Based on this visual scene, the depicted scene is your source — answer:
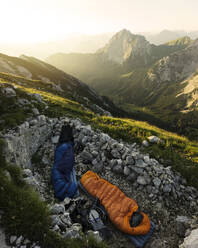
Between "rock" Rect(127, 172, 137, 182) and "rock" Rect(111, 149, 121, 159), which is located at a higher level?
"rock" Rect(111, 149, 121, 159)

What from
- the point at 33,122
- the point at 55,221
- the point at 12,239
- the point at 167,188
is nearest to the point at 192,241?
the point at 167,188

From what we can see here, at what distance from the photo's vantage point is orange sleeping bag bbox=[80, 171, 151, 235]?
6703 mm

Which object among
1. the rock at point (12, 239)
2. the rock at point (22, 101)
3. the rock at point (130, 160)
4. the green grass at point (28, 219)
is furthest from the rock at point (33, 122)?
the rock at point (12, 239)

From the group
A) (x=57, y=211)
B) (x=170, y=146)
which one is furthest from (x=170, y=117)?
(x=57, y=211)

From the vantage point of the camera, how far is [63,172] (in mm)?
8969

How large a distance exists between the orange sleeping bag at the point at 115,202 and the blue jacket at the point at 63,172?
0.91 m

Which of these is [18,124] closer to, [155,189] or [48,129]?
[48,129]

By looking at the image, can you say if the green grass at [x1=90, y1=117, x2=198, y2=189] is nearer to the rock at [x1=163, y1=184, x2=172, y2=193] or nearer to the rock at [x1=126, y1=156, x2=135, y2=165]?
the rock at [x1=163, y1=184, x2=172, y2=193]

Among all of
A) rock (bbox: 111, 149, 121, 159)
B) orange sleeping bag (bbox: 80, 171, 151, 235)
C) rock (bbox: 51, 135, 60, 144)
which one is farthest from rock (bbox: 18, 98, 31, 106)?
rock (bbox: 111, 149, 121, 159)

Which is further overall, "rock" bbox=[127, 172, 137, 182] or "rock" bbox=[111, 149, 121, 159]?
"rock" bbox=[111, 149, 121, 159]

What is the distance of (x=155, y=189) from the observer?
28.3 feet

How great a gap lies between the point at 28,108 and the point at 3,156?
644 centimetres

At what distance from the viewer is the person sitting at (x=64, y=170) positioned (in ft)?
25.5

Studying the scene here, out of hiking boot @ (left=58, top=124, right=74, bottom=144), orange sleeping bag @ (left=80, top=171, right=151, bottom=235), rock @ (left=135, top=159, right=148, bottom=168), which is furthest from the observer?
hiking boot @ (left=58, top=124, right=74, bottom=144)
